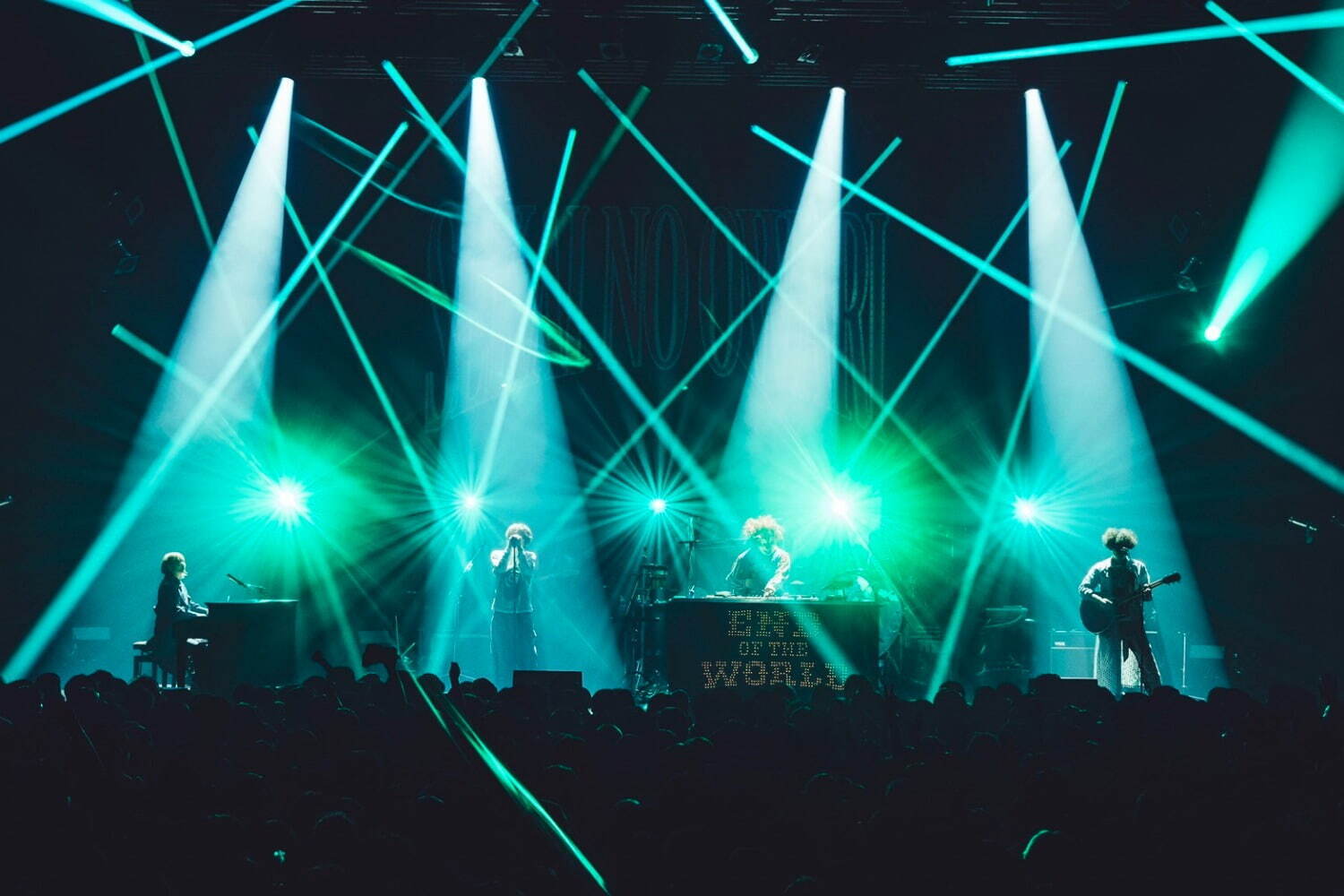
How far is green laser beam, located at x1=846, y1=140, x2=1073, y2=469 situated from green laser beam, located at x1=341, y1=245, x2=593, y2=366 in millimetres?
3268

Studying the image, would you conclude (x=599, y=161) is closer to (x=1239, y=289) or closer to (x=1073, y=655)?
(x=1239, y=289)

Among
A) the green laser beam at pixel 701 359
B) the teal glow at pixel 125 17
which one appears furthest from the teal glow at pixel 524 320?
the teal glow at pixel 125 17

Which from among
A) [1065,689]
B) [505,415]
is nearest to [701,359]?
[505,415]

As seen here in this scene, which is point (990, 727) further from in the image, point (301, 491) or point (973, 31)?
point (301, 491)

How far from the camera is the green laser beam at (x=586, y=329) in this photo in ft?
36.3

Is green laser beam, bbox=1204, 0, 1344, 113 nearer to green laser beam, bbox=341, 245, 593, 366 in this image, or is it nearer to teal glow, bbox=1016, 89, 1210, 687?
teal glow, bbox=1016, 89, 1210, 687

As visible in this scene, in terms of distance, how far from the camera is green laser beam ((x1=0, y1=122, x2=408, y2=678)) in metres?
10.6

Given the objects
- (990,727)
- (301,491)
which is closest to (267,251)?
(301,491)

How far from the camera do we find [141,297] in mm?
11289

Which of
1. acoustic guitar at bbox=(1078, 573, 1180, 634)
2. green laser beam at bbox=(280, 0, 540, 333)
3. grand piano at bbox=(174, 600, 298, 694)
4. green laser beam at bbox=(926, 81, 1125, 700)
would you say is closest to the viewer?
acoustic guitar at bbox=(1078, 573, 1180, 634)

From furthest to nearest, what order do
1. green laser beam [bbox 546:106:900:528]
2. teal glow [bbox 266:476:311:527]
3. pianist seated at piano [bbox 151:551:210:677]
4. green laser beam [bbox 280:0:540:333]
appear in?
teal glow [bbox 266:476:311:527], green laser beam [bbox 546:106:900:528], green laser beam [bbox 280:0:540:333], pianist seated at piano [bbox 151:551:210:677]

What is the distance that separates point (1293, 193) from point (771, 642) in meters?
6.73

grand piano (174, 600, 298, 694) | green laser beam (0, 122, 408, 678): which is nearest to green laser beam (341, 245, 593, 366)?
green laser beam (0, 122, 408, 678)

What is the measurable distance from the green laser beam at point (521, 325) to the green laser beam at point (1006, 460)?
5.15 m
